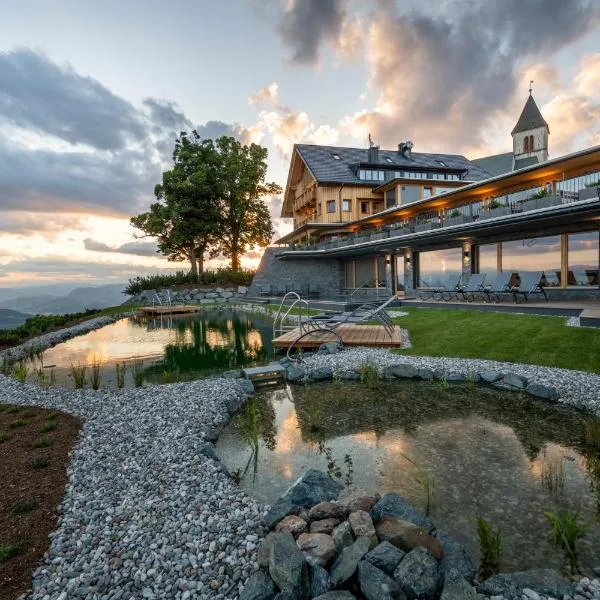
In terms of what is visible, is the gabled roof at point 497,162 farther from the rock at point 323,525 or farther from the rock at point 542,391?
the rock at point 323,525

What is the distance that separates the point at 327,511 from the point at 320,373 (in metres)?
5.25

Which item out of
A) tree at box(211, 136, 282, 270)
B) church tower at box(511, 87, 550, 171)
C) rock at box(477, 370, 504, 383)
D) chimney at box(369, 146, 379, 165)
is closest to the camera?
rock at box(477, 370, 504, 383)

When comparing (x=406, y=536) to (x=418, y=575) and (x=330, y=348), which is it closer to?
(x=418, y=575)

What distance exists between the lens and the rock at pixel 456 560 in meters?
2.66

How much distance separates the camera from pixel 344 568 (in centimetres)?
263

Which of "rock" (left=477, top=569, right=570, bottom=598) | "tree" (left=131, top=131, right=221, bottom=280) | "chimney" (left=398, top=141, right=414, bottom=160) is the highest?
"chimney" (left=398, top=141, right=414, bottom=160)

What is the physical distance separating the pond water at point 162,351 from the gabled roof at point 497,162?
62.6 metres

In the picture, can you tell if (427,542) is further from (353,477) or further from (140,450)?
(140,450)

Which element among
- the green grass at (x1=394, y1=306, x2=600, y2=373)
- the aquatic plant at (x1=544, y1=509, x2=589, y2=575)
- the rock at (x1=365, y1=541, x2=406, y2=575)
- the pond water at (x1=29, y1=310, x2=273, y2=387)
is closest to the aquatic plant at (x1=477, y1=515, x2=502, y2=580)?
the aquatic plant at (x1=544, y1=509, x2=589, y2=575)

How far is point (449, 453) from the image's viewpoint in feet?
16.2

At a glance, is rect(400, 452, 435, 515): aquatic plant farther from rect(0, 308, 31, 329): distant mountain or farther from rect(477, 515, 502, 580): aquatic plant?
rect(0, 308, 31, 329): distant mountain

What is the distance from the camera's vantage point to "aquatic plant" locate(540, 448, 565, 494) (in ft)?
13.2

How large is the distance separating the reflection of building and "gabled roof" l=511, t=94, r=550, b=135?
0.13 meters

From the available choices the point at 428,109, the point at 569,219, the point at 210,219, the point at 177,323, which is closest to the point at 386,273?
the point at 428,109
